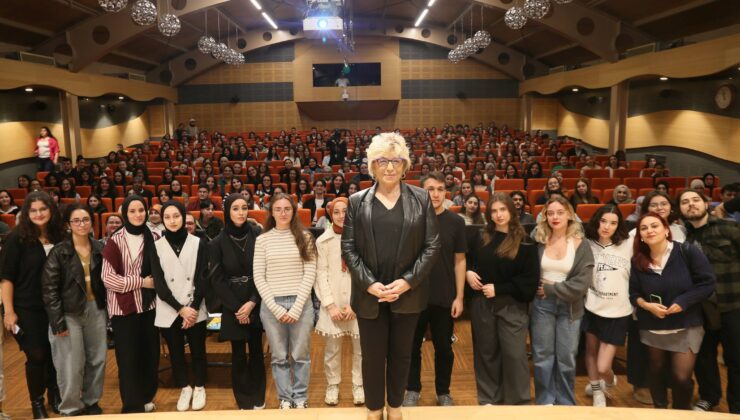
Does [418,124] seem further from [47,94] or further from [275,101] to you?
[47,94]

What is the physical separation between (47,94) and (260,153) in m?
5.73

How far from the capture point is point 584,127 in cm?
1579

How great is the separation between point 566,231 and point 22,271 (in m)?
3.16

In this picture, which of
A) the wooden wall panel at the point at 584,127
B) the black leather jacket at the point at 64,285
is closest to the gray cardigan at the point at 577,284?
the black leather jacket at the point at 64,285

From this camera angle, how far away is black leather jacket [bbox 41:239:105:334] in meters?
2.65

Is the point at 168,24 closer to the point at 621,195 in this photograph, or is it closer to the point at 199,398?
the point at 199,398

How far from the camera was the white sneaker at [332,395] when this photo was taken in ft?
10.0

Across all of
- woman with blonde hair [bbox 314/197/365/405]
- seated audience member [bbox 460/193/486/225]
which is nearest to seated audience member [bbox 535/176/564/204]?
seated audience member [bbox 460/193/486/225]

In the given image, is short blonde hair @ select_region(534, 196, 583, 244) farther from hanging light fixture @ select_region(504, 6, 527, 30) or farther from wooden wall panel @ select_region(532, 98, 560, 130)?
wooden wall panel @ select_region(532, 98, 560, 130)

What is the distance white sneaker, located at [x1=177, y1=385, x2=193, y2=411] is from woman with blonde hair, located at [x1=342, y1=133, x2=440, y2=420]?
1759mm

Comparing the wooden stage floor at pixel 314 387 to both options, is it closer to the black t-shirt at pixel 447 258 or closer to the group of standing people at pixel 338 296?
the group of standing people at pixel 338 296

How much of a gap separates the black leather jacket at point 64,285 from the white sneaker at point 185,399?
2.75 feet

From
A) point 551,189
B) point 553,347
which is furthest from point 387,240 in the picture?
point 551,189

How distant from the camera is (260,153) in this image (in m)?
12.2
